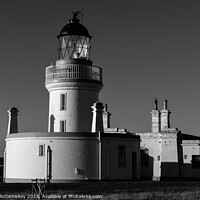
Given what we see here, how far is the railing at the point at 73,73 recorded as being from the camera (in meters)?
36.5

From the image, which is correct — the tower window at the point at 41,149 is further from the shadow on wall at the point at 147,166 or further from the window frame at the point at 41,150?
the shadow on wall at the point at 147,166

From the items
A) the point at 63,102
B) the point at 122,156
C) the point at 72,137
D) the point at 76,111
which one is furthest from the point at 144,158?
the point at 72,137

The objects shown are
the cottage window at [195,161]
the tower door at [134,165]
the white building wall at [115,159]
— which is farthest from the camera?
the cottage window at [195,161]

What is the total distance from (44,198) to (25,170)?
37.4 ft

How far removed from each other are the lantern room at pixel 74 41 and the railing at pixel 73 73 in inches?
37.5

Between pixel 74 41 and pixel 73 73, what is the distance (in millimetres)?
2314

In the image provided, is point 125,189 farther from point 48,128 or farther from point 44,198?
point 48,128

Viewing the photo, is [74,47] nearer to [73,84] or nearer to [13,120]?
[73,84]

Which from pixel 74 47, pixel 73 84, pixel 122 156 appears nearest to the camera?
pixel 122 156

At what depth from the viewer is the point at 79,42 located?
37.0 metres

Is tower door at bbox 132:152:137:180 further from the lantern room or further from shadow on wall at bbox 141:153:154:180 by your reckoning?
the lantern room

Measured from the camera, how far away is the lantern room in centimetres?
3678

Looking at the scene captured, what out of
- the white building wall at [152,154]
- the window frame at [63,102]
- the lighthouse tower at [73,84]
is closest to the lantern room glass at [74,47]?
the lighthouse tower at [73,84]

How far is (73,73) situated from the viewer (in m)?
36.5
